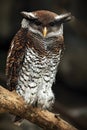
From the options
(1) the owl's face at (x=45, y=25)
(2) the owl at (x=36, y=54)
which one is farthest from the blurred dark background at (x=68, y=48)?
(1) the owl's face at (x=45, y=25)

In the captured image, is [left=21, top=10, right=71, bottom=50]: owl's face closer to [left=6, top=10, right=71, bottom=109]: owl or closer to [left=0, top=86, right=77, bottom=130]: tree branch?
[left=6, top=10, right=71, bottom=109]: owl

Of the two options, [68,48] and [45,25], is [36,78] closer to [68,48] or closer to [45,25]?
[45,25]

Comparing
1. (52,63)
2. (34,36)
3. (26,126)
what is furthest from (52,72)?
(26,126)

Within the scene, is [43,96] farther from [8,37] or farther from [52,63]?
[8,37]

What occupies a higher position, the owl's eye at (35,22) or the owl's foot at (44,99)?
the owl's eye at (35,22)

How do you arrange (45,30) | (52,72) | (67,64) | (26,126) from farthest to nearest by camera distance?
(67,64) < (26,126) < (52,72) < (45,30)

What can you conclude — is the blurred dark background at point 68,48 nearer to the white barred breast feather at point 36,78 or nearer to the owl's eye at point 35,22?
the white barred breast feather at point 36,78

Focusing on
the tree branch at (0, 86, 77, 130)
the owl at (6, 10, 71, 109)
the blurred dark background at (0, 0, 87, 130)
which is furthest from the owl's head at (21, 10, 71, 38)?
the blurred dark background at (0, 0, 87, 130)
